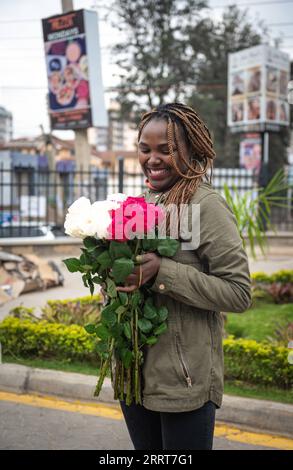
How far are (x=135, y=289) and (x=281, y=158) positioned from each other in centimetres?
3489

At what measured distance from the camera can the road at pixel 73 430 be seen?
3.45 meters

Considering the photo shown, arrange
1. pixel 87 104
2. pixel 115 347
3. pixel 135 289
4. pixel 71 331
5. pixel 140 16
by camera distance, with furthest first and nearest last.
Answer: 1. pixel 140 16
2. pixel 87 104
3. pixel 71 331
4. pixel 115 347
5. pixel 135 289

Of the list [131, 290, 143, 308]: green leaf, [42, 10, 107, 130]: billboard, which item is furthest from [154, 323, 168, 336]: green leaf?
[42, 10, 107, 130]: billboard

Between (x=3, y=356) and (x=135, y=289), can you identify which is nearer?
(x=135, y=289)

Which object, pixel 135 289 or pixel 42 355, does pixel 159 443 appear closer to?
pixel 135 289

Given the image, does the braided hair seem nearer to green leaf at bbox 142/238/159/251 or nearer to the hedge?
green leaf at bbox 142/238/159/251

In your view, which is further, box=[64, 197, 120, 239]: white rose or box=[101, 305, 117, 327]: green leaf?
box=[101, 305, 117, 327]: green leaf

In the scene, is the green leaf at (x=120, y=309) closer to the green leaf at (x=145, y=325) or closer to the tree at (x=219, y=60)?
the green leaf at (x=145, y=325)

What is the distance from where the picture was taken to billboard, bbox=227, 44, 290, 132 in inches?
743

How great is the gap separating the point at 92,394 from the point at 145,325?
2.55m

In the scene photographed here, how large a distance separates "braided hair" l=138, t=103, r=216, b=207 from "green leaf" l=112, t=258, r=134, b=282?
0.30 m

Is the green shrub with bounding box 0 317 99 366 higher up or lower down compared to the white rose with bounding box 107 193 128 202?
lower down

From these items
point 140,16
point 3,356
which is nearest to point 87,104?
point 3,356

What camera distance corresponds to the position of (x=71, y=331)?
476 cm
